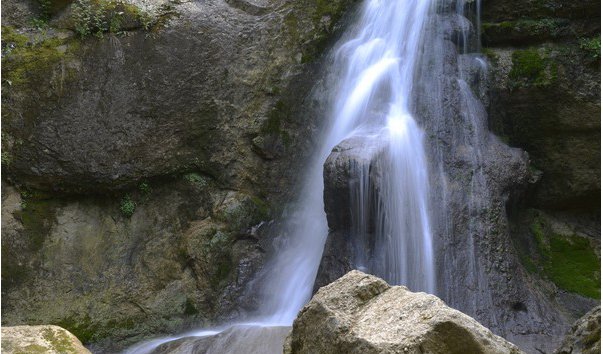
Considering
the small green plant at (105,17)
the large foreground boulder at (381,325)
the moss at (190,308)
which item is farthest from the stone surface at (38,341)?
the small green plant at (105,17)

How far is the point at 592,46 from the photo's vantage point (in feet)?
27.8

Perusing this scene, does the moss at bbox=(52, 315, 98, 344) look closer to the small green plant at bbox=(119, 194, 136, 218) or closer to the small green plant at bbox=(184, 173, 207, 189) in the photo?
the small green plant at bbox=(119, 194, 136, 218)

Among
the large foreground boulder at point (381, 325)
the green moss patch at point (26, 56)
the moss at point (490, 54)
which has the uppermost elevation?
the green moss patch at point (26, 56)

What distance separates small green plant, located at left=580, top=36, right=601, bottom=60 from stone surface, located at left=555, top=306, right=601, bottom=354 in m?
5.73

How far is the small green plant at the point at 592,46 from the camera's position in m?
8.45

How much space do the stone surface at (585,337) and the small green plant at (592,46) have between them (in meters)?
5.73

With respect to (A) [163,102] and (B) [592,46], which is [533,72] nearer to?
(B) [592,46]

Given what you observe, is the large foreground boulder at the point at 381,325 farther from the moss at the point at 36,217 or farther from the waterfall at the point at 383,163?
the moss at the point at 36,217

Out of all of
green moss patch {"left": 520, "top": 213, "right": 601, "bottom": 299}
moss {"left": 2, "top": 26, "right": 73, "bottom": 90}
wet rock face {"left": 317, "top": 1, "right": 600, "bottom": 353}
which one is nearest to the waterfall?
wet rock face {"left": 317, "top": 1, "right": 600, "bottom": 353}

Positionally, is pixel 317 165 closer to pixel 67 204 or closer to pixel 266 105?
pixel 266 105

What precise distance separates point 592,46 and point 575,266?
2884 millimetres

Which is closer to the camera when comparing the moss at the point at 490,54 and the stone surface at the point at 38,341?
the stone surface at the point at 38,341

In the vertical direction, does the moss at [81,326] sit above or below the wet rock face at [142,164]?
below

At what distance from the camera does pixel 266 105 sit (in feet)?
29.7
